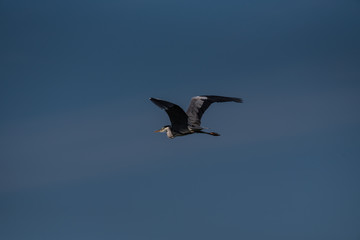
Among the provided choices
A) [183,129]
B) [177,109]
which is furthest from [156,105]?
Answer: [183,129]

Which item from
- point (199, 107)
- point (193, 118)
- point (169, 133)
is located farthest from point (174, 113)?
point (169, 133)

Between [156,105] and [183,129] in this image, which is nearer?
[156,105]

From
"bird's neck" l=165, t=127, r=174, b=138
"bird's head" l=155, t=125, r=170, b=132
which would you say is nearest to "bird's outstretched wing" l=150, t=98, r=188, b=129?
"bird's neck" l=165, t=127, r=174, b=138

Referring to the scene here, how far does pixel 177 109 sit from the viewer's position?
105 ft

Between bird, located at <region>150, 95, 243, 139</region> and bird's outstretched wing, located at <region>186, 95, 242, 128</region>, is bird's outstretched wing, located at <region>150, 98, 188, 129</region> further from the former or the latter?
bird's outstretched wing, located at <region>186, 95, 242, 128</region>

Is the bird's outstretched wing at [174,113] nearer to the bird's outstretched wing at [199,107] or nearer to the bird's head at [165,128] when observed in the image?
the bird's outstretched wing at [199,107]

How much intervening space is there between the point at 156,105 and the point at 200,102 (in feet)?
13.7

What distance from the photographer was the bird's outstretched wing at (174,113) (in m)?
30.9

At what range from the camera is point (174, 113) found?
108 ft

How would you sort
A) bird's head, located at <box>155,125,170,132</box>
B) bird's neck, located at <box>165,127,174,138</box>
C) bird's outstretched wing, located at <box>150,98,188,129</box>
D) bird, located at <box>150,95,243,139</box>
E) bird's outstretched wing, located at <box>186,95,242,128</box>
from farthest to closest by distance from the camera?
bird's head, located at <box>155,125,170,132</box>
bird's neck, located at <box>165,127,174,138</box>
bird's outstretched wing, located at <box>186,95,242,128</box>
bird, located at <box>150,95,243,139</box>
bird's outstretched wing, located at <box>150,98,188,129</box>

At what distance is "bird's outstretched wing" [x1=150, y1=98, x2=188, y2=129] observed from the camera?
101 ft

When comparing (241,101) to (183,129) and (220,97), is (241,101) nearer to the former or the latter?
(220,97)

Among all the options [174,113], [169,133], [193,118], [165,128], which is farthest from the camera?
[165,128]

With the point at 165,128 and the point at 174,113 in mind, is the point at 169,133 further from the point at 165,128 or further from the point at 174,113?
the point at 174,113
